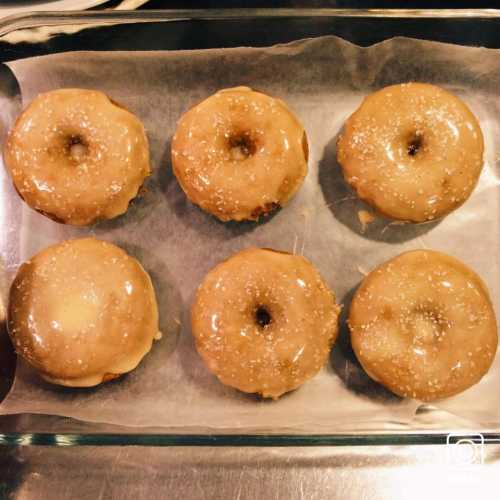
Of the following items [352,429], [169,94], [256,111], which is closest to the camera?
[352,429]

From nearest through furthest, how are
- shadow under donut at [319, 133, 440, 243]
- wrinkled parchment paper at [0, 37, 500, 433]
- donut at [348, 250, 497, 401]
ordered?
1. donut at [348, 250, 497, 401]
2. wrinkled parchment paper at [0, 37, 500, 433]
3. shadow under donut at [319, 133, 440, 243]

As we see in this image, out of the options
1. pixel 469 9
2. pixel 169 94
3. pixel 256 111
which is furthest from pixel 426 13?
pixel 169 94

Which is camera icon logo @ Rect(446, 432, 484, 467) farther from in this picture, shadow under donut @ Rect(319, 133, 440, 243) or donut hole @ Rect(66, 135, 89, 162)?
donut hole @ Rect(66, 135, 89, 162)

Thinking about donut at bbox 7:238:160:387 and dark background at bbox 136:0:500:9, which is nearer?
donut at bbox 7:238:160:387

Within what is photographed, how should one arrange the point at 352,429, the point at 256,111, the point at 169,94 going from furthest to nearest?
the point at 169,94 < the point at 256,111 < the point at 352,429

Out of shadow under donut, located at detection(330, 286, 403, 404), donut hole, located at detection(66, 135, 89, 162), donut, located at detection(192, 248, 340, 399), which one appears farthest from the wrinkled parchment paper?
donut hole, located at detection(66, 135, 89, 162)

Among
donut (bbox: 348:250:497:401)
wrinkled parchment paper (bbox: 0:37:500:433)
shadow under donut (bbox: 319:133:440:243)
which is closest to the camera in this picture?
donut (bbox: 348:250:497:401)

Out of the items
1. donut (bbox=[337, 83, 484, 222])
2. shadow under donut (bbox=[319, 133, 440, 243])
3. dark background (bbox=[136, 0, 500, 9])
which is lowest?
shadow under donut (bbox=[319, 133, 440, 243])

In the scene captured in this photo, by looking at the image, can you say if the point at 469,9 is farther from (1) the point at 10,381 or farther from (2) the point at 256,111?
(1) the point at 10,381
